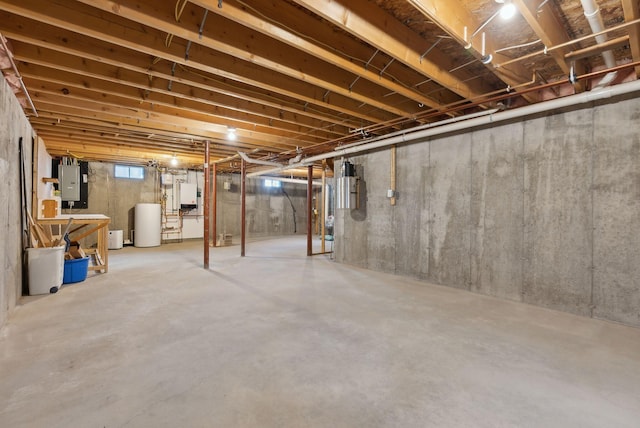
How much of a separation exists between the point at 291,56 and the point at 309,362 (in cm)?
256

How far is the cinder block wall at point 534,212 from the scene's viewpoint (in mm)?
2732

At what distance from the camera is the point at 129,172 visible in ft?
26.0

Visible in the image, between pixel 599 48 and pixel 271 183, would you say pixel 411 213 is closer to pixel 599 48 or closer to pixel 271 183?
pixel 599 48

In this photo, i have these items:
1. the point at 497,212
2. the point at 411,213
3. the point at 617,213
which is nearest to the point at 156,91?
the point at 411,213

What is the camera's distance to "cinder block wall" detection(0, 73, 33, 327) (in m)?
2.50

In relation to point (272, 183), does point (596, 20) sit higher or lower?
higher

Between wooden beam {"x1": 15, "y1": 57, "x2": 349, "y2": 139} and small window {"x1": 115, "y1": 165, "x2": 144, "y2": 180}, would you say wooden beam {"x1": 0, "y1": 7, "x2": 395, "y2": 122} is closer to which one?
wooden beam {"x1": 15, "y1": 57, "x2": 349, "y2": 139}

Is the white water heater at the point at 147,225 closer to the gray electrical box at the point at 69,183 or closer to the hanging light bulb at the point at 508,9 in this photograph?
the gray electrical box at the point at 69,183

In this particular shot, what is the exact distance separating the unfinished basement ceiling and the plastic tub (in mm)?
1976

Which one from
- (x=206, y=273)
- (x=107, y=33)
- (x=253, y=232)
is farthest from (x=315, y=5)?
(x=253, y=232)

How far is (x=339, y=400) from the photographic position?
1.58m

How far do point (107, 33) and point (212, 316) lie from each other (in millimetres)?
2464

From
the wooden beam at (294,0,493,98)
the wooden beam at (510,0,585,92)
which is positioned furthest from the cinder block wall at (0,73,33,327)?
the wooden beam at (510,0,585,92)

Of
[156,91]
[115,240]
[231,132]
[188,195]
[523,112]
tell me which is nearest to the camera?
[523,112]
